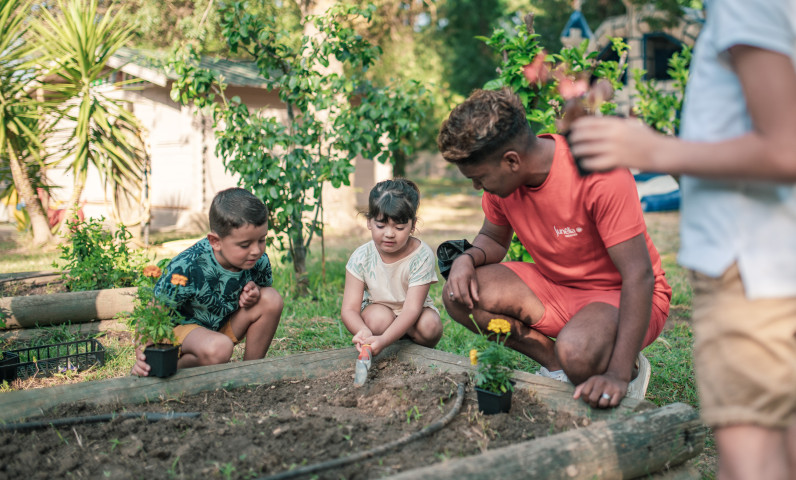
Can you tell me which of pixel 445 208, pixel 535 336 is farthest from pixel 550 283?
pixel 445 208

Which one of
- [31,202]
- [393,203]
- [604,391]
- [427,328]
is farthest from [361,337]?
[31,202]

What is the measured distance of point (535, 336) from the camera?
3.14 m

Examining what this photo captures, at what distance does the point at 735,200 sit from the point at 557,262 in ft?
5.20

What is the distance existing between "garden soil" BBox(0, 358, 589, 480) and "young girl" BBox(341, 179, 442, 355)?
0.43 meters

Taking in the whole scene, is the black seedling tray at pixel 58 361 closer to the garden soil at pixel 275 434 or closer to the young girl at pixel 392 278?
the garden soil at pixel 275 434

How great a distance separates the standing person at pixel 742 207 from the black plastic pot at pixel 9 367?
3258 millimetres

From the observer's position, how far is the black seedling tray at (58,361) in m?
3.50

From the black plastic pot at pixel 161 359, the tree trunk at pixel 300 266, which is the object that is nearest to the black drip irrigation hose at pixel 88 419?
the black plastic pot at pixel 161 359

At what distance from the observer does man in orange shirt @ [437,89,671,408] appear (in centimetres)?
245

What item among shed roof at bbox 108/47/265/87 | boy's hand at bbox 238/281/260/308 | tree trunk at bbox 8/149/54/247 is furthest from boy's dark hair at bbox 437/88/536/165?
shed roof at bbox 108/47/265/87

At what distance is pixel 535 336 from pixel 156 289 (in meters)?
1.90

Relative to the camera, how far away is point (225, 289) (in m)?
3.33

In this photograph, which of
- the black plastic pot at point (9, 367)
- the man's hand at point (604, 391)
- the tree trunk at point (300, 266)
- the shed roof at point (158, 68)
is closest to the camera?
the man's hand at point (604, 391)

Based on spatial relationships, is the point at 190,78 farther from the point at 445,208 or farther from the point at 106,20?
the point at 445,208
